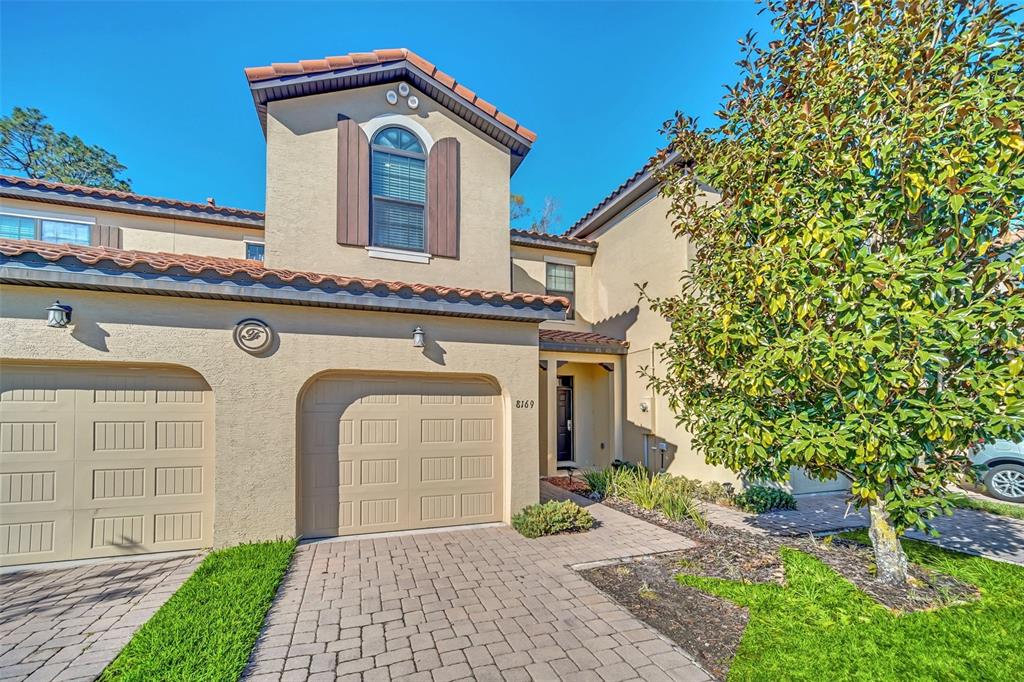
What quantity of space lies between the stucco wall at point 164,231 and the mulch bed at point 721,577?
37.8 ft

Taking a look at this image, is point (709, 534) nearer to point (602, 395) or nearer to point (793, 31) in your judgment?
point (602, 395)

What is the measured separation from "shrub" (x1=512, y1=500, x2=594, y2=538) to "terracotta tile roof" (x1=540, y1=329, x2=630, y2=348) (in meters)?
4.91

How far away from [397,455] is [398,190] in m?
4.76

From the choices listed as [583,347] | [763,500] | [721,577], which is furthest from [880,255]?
[583,347]

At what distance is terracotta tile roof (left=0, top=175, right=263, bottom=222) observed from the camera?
32.1ft

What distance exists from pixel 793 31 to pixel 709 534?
7.36 m

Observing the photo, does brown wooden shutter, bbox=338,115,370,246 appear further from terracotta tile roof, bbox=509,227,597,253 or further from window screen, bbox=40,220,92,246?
window screen, bbox=40,220,92,246

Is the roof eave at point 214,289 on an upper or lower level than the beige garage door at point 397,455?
upper

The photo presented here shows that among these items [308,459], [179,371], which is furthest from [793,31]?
[179,371]

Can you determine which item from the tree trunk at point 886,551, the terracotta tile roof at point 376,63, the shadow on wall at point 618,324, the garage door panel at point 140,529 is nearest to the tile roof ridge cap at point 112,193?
the terracotta tile roof at point 376,63

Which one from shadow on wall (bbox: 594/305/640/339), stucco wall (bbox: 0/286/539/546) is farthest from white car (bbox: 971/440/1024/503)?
stucco wall (bbox: 0/286/539/546)

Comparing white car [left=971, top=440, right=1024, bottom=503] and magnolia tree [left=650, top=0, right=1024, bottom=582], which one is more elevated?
magnolia tree [left=650, top=0, right=1024, bottom=582]

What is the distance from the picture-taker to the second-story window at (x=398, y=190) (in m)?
7.87

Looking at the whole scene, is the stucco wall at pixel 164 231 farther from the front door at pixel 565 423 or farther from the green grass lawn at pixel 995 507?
the green grass lawn at pixel 995 507
